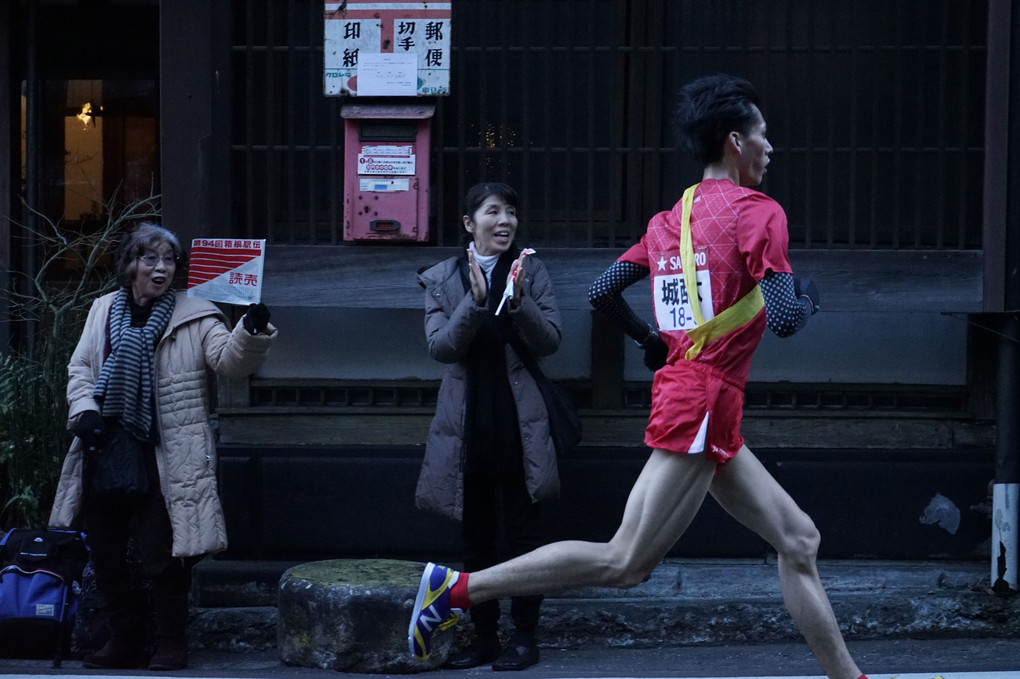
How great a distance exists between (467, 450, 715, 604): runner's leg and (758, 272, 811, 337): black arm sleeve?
18.9 inches

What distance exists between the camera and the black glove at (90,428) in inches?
205

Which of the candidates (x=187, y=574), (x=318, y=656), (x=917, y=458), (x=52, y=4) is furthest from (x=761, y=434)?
(x=52, y=4)

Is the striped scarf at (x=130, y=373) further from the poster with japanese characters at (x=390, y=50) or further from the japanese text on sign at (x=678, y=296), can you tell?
the japanese text on sign at (x=678, y=296)

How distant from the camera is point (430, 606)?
3.90 m

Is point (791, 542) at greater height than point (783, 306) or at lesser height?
lesser

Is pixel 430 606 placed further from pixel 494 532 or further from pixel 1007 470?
pixel 1007 470

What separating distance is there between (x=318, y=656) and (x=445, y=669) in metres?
0.53

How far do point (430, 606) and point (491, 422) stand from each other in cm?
149

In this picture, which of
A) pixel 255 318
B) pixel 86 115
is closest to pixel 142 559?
pixel 255 318

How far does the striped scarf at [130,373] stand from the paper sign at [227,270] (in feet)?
0.92

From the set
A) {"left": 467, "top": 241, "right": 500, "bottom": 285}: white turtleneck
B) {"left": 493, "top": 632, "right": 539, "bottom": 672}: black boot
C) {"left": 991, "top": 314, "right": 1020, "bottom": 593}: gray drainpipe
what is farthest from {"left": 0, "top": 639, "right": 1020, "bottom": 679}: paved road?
{"left": 467, "top": 241, "right": 500, "bottom": 285}: white turtleneck

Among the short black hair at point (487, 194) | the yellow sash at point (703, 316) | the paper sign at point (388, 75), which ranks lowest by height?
the yellow sash at point (703, 316)

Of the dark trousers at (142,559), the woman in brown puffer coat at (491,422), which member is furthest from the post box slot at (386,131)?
the dark trousers at (142,559)

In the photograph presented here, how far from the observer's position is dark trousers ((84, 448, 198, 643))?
5.35 metres
